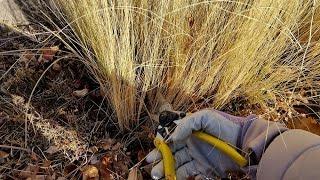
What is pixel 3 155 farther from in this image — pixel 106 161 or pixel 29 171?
pixel 106 161

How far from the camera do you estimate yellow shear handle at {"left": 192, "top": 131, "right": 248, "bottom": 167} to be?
1.68 meters

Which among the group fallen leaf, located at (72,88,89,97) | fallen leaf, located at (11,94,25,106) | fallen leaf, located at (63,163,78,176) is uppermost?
fallen leaf, located at (11,94,25,106)

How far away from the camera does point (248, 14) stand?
194cm

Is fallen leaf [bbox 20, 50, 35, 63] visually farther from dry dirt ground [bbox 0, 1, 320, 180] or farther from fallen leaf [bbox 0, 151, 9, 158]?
fallen leaf [bbox 0, 151, 9, 158]

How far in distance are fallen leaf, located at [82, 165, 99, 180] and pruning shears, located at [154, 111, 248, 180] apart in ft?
0.98

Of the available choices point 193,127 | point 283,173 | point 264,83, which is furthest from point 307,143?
point 264,83

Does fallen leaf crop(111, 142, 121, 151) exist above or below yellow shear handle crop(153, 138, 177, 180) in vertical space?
below

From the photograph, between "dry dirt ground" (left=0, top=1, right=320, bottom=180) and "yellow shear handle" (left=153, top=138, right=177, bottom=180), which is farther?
"dry dirt ground" (left=0, top=1, right=320, bottom=180)

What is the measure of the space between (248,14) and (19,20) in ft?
3.79

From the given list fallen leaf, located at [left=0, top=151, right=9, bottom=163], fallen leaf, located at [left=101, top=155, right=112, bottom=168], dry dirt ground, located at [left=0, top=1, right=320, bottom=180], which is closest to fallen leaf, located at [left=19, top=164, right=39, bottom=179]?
dry dirt ground, located at [left=0, top=1, right=320, bottom=180]

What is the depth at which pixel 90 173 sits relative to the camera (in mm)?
1890

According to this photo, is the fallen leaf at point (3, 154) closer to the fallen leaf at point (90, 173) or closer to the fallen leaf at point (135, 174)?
the fallen leaf at point (90, 173)

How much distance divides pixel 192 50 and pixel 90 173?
2.26ft

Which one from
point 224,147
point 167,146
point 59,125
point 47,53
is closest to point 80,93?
point 59,125
